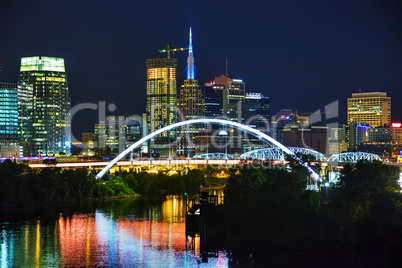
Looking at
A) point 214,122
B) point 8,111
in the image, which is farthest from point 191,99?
point 214,122

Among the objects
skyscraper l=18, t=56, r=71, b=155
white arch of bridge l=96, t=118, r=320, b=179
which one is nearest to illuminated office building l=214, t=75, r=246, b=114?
skyscraper l=18, t=56, r=71, b=155

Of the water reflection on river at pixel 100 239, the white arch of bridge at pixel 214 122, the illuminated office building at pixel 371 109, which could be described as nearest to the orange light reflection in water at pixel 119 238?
the water reflection on river at pixel 100 239

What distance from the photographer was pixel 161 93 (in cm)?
16475

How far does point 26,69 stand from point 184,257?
101918 millimetres

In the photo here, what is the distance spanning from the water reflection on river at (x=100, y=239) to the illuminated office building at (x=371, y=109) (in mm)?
115566

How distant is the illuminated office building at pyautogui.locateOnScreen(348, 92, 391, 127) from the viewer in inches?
6299

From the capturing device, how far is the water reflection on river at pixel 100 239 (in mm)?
32594

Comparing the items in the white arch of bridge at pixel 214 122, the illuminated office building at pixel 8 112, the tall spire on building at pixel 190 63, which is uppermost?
the tall spire on building at pixel 190 63

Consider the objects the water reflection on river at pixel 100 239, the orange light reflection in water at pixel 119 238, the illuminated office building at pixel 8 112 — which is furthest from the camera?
the illuminated office building at pixel 8 112

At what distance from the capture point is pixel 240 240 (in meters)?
35.8

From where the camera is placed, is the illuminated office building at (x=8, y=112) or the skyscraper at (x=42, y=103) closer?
the illuminated office building at (x=8, y=112)

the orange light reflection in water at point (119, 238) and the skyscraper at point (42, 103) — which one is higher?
the skyscraper at point (42, 103)

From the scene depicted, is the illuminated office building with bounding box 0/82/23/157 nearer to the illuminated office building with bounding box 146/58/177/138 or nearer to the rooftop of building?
the illuminated office building with bounding box 146/58/177/138

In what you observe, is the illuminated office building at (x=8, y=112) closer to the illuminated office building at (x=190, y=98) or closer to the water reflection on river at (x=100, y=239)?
the illuminated office building at (x=190, y=98)
